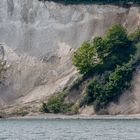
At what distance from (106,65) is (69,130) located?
29987mm

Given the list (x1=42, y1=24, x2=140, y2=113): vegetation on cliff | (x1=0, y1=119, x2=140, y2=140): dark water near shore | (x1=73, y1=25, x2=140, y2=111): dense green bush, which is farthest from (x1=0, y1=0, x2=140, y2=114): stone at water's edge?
(x1=0, y1=119, x2=140, y2=140): dark water near shore

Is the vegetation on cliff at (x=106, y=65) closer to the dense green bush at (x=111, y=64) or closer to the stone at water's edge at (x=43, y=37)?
the dense green bush at (x=111, y=64)

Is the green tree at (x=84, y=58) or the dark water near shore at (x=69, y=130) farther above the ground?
the green tree at (x=84, y=58)

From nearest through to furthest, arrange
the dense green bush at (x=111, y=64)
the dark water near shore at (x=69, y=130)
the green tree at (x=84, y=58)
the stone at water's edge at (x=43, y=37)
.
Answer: the dark water near shore at (x=69, y=130), the dense green bush at (x=111, y=64), the green tree at (x=84, y=58), the stone at water's edge at (x=43, y=37)

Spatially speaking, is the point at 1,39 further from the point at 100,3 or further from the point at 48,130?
the point at 48,130

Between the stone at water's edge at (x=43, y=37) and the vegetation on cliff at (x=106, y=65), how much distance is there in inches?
135

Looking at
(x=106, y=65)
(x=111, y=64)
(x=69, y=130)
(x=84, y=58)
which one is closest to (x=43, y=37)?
(x=84, y=58)

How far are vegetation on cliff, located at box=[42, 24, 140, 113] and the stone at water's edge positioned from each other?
11.3ft

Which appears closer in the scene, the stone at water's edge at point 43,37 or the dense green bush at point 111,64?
the dense green bush at point 111,64

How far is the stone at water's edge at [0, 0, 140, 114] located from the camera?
119688mm

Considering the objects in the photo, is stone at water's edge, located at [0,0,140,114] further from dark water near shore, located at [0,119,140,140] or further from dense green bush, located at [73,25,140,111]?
dark water near shore, located at [0,119,140,140]

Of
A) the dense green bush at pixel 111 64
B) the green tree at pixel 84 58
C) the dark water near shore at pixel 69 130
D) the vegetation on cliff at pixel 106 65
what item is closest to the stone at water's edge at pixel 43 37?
the green tree at pixel 84 58

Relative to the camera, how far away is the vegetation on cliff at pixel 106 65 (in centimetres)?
11094

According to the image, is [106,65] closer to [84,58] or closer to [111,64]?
[111,64]
